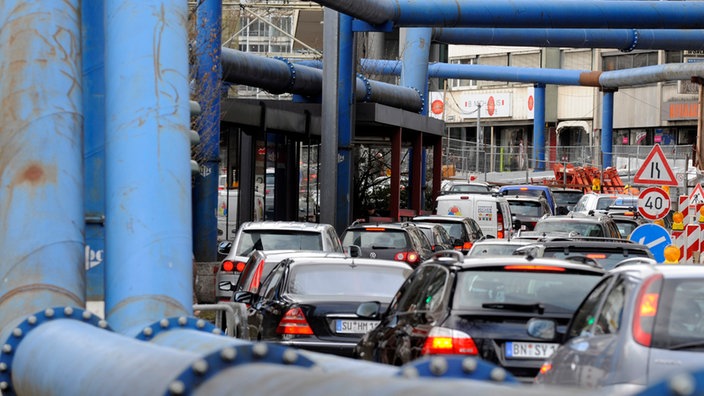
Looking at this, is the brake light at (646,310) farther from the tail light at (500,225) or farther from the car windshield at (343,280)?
the tail light at (500,225)

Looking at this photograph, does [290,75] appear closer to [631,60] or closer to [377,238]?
[377,238]

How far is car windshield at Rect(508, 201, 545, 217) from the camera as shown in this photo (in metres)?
46.3

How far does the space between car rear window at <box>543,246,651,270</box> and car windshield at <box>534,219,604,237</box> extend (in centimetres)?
991

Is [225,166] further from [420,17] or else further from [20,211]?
[20,211]

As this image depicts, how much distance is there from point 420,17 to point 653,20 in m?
6.18

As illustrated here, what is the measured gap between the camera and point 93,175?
10398mm

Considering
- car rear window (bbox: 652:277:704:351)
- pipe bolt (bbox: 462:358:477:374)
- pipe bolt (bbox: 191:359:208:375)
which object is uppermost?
pipe bolt (bbox: 462:358:477:374)

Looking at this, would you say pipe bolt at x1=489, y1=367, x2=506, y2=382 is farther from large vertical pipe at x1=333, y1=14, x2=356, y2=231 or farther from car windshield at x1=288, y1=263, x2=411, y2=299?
large vertical pipe at x1=333, y1=14, x2=356, y2=231

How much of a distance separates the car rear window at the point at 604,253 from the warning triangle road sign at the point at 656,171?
36.9 ft

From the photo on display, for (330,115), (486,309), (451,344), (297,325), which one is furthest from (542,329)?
(330,115)

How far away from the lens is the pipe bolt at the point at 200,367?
4.18 meters

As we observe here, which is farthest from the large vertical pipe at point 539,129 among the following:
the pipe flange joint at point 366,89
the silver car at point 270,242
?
the silver car at point 270,242

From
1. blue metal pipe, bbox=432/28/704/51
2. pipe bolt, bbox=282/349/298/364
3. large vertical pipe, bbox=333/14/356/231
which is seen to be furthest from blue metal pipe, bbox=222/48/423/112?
pipe bolt, bbox=282/349/298/364

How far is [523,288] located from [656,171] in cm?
1940
